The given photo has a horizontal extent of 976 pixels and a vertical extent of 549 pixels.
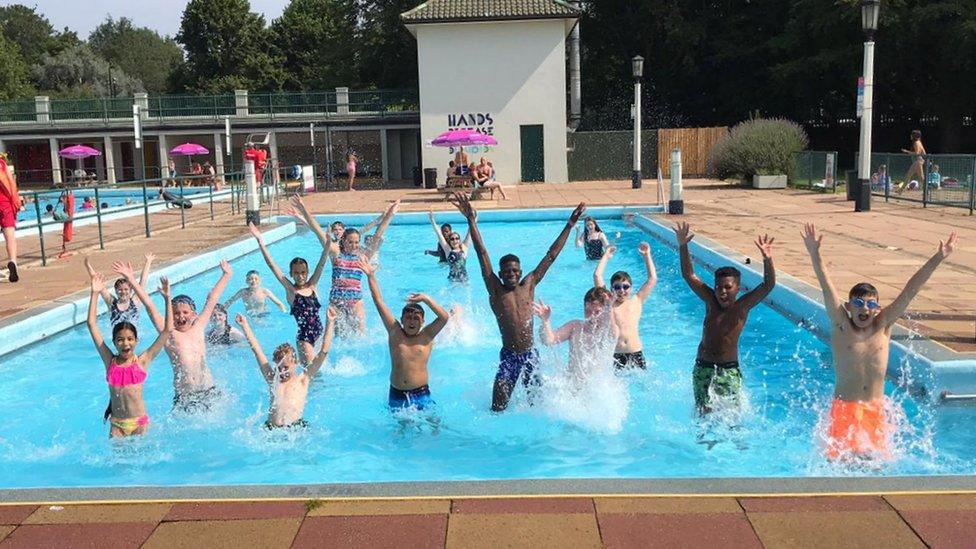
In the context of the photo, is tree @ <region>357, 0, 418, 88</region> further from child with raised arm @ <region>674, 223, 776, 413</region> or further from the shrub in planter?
child with raised arm @ <region>674, 223, 776, 413</region>

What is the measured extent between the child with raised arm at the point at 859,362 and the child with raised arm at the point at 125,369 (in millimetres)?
4395

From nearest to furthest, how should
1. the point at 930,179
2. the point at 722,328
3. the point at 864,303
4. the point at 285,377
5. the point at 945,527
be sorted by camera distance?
1. the point at 945,527
2. the point at 864,303
3. the point at 722,328
4. the point at 285,377
5. the point at 930,179

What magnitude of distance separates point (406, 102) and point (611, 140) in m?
9.50

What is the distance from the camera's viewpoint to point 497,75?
98.8 ft

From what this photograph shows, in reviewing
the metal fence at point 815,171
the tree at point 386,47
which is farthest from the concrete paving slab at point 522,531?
the tree at point 386,47

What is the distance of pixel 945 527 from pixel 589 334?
11.3ft

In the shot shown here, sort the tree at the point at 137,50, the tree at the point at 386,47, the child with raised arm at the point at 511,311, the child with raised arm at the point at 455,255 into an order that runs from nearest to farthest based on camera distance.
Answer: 1. the child with raised arm at the point at 511,311
2. the child with raised arm at the point at 455,255
3. the tree at the point at 386,47
4. the tree at the point at 137,50

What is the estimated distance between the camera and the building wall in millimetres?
29891

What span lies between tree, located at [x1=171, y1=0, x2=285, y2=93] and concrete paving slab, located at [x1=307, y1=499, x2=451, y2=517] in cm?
6117

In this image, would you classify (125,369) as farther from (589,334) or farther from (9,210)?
(9,210)

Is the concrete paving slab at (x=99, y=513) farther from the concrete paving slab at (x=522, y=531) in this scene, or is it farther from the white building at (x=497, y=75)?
the white building at (x=497, y=75)

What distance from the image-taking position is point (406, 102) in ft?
118

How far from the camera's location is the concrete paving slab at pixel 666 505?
3676 millimetres

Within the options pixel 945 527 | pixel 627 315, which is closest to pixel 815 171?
pixel 627 315
